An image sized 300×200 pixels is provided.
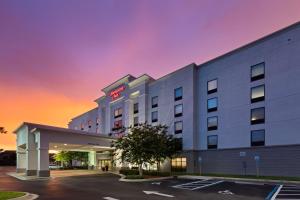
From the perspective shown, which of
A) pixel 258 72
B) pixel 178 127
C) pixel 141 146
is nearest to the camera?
pixel 258 72

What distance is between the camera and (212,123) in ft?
140

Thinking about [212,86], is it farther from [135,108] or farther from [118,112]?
[118,112]

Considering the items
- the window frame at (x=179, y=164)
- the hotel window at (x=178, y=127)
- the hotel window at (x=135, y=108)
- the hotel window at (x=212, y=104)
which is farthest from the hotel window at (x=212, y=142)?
the hotel window at (x=135, y=108)

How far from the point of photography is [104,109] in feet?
238

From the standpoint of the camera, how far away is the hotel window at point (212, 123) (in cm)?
4199

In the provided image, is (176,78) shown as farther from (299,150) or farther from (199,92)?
(299,150)

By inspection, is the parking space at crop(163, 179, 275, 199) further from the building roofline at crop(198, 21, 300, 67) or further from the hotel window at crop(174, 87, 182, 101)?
the hotel window at crop(174, 87, 182, 101)

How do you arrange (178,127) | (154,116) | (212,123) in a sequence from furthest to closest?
(154,116)
(178,127)
(212,123)

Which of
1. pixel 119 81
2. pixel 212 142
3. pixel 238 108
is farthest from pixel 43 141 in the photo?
pixel 119 81

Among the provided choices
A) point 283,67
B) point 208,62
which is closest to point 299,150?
point 283,67

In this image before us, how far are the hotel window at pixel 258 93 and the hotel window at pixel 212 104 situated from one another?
6055 millimetres

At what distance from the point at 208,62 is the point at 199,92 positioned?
457cm

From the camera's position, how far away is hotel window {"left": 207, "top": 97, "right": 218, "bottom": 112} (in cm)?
Result: 4225

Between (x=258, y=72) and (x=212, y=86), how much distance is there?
7.84 metres
